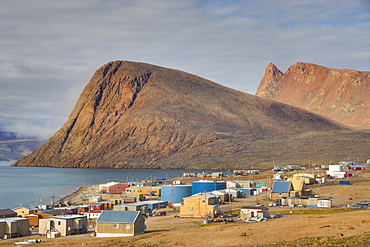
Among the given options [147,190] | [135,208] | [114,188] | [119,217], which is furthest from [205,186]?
[119,217]

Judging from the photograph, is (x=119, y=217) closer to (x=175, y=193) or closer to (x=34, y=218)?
(x=34, y=218)

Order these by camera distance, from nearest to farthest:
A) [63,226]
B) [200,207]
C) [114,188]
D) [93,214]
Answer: [63,226], [200,207], [93,214], [114,188]

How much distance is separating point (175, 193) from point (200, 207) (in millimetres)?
23606

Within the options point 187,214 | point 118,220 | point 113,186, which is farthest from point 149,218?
point 113,186

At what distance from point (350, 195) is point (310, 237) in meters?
40.2

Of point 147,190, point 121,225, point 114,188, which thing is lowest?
point 121,225

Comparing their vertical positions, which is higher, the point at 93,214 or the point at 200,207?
the point at 200,207

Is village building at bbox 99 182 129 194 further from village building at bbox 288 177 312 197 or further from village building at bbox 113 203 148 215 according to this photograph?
village building at bbox 288 177 312 197

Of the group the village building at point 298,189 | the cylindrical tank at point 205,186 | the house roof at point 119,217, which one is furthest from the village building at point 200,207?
the cylindrical tank at point 205,186

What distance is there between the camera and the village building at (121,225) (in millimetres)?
46750

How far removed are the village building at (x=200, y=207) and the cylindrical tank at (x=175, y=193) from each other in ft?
70.1

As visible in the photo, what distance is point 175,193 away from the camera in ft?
273

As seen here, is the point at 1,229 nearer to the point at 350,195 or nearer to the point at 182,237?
the point at 182,237

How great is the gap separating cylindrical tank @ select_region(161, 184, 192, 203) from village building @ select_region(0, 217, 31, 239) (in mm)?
32837
